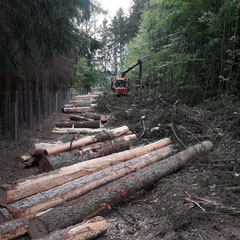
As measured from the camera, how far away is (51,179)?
407 centimetres

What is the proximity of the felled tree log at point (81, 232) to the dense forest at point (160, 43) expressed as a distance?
161 inches

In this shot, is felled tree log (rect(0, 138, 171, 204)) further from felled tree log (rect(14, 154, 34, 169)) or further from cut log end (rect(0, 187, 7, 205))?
felled tree log (rect(14, 154, 34, 169))

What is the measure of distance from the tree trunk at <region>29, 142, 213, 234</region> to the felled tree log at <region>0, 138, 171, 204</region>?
712 mm

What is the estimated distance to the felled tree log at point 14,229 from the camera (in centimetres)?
294

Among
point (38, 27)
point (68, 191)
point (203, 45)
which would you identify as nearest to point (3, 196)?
point (68, 191)

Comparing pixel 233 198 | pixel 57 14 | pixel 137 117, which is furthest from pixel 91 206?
pixel 137 117

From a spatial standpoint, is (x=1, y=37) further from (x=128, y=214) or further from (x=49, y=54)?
(x=128, y=214)

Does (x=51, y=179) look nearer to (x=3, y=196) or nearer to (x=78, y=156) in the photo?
(x=3, y=196)

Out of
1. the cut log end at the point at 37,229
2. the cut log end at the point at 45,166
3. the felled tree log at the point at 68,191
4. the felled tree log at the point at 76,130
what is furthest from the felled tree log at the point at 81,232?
the felled tree log at the point at 76,130

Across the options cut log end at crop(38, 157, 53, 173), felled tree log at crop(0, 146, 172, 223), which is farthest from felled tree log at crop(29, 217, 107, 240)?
cut log end at crop(38, 157, 53, 173)

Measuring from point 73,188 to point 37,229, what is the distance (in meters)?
0.96

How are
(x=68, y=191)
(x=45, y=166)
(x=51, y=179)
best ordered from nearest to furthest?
(x=68, y=191), (x=51, y=179), (x=45, y=166)

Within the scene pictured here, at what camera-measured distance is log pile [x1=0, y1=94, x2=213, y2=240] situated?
2982mm

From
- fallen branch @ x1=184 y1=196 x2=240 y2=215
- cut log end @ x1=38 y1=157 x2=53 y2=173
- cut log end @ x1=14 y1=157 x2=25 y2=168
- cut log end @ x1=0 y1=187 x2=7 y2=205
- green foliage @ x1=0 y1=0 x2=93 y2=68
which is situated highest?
green foliage @ x1=0 y1=0 x2=93 y2=68
